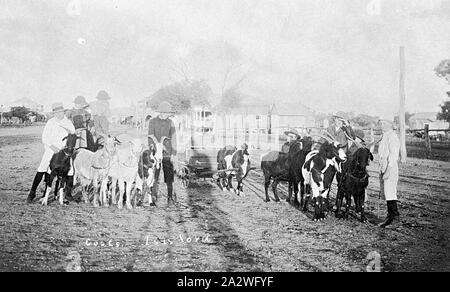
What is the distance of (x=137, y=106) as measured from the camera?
194 inches

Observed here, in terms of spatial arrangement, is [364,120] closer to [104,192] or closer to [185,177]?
[185,177]

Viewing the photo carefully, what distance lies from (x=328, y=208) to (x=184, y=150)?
2083mm

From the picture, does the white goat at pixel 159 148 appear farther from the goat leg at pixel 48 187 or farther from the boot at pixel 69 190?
the goat leg at pixel 48 187

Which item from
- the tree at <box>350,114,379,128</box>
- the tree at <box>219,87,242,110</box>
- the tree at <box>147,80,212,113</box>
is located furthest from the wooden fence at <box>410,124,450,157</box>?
the tree at <box>147,80,212,113</box>

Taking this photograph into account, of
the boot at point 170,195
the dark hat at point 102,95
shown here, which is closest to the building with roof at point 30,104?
the dark hat at point 102,95

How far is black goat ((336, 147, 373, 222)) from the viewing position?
4543mm

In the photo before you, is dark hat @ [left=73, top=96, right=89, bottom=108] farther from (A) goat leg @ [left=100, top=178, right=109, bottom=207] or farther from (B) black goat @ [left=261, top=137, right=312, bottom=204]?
(B) black goat @ [left=261, top=137, right=312, bottom=204]

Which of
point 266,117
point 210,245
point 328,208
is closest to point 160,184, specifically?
point 210,245

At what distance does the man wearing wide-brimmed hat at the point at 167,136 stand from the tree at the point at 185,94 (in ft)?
0.30

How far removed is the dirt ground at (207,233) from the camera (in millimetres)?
3701

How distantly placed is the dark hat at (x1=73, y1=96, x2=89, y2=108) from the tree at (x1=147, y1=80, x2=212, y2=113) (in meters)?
0.79

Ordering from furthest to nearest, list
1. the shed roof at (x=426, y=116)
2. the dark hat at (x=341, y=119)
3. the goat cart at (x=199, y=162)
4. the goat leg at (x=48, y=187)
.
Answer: the shed roof at (x=426, y=116) → the goat cart at (x=199, y=162) → the dark hat at (x=341, y=119) → the goat leg at (x=48, y=187)

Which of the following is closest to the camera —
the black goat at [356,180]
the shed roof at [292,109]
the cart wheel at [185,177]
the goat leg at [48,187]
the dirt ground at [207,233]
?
the dirt ground at [207,233]
